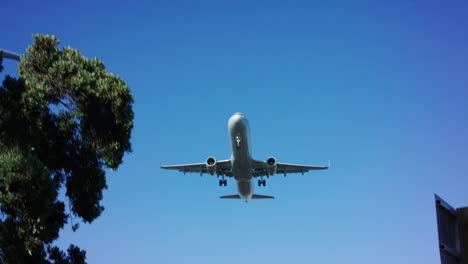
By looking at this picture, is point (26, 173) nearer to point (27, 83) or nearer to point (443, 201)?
point (27, 83)

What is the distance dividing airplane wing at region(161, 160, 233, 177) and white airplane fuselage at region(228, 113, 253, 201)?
164 cm

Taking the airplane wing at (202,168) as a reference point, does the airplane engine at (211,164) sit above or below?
below

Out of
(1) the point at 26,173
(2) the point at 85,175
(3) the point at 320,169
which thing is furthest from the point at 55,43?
(3) the point at 320,169

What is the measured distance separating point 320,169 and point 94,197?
2734 centimetres

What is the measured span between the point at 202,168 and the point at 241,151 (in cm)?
885

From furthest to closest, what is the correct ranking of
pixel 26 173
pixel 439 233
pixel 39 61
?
pixel 39 61 < pixel 26 173 < pixel 439 233

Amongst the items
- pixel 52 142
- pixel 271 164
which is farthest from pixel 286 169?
pixel 52 142

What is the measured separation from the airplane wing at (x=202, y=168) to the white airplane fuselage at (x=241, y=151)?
1.64 meters

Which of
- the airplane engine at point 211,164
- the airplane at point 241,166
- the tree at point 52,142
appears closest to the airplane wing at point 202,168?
the airplane at point 241,166

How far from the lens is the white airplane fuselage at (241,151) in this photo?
125ft

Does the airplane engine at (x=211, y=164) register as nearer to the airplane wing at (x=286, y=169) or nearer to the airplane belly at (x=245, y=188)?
the airplane belly at (x=245, y=188)

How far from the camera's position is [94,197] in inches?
934

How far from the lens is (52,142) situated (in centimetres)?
2302

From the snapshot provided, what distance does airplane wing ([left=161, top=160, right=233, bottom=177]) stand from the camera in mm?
44550
